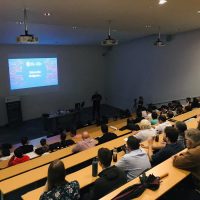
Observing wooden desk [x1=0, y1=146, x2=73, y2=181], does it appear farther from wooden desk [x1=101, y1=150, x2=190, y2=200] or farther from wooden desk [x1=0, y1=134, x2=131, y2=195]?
wooden desk [x1=101, y1=150, x2=190, y2=200]

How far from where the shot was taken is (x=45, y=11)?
4059mm

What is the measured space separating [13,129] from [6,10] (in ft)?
20.4

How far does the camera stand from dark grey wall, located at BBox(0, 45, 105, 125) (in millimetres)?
9484

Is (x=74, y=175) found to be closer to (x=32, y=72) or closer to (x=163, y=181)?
(x=163, y=181)

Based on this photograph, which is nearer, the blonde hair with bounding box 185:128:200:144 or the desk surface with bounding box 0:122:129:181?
the blonde hair with bounding box 185:128:200:144

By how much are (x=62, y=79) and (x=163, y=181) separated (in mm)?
9339

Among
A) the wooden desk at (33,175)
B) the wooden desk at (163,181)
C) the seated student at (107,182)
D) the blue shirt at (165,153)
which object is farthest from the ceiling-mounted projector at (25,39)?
the wooden desk at (163,181)

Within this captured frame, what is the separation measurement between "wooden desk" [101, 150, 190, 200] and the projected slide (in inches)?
327

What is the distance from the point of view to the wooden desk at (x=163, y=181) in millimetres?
2191

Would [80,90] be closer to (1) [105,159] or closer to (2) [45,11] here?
(2) [45,11]

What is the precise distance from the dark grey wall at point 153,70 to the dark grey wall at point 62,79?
96cm

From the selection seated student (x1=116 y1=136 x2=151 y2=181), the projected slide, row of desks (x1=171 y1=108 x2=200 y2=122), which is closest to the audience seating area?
seated student (x1=116 y1=136 x2=151 y2=181)

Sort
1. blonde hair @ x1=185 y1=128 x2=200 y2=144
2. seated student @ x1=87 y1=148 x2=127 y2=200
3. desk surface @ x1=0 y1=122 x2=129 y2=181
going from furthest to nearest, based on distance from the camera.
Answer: desk surface @ x1=0 y1=122 x2=129 y2=181 < blonde hair @ x1=185 y1=128 x2=200 y2=144 < seated student @ x1=87 y1=148 x2=127 y2=200

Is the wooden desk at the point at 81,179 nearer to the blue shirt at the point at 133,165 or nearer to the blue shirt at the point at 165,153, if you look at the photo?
the blue shirt at the point at 133,165
